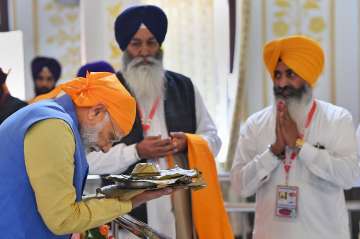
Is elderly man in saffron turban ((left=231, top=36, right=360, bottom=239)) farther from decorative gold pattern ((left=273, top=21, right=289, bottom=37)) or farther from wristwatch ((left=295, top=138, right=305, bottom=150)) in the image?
decorative gold pattern ((left=273, top=21, right=289, bottom=37))

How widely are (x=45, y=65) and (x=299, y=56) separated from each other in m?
2.52

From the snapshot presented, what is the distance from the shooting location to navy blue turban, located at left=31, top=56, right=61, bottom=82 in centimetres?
560

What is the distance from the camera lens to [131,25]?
12.9ft

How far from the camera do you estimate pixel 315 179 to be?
3.67 m

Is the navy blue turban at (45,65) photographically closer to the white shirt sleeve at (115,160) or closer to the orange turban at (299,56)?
the white shirt sleeve at (115,160)

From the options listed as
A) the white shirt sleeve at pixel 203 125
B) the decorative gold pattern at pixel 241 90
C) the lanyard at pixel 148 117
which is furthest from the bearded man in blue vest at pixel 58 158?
the decorative gold pattern at pixel 241 90

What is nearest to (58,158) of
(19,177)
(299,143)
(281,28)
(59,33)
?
(19,177)

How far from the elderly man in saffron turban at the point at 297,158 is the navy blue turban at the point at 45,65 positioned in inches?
87.3

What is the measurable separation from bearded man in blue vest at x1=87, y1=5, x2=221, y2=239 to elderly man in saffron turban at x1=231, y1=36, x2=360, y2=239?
295 mm

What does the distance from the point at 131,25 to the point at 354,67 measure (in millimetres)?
2119

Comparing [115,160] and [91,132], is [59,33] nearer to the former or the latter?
[115,160]

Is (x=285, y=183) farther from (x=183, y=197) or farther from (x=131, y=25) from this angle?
(x=131, y=25)

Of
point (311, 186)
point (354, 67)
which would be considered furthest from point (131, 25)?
point (354, 67)

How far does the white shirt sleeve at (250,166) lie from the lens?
3.70 meters
